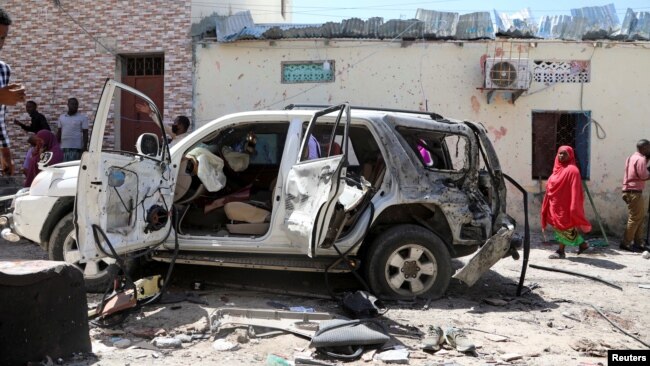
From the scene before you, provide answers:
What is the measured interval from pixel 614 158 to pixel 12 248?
9.71 m

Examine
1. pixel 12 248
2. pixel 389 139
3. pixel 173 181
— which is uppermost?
pixel 389 139

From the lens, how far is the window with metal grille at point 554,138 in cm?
934

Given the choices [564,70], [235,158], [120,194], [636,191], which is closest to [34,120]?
[235,158]

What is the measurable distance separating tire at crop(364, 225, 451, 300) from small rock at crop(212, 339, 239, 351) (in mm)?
1512

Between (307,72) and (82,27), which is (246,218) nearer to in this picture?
(307,72)

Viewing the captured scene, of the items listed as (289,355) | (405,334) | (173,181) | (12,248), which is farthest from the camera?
(12,248)

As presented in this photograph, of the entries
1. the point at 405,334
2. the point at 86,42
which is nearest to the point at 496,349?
the point at 405,334

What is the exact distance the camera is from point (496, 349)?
3.67m

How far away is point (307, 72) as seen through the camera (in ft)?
30.6

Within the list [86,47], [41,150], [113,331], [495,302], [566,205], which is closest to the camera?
[113,331]

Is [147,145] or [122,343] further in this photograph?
[147,145]

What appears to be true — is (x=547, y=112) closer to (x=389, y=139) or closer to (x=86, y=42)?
(x=389, y=139)

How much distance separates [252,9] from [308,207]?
371 inches

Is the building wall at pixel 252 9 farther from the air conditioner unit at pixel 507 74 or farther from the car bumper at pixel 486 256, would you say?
the car bumper at pixel 486 256
